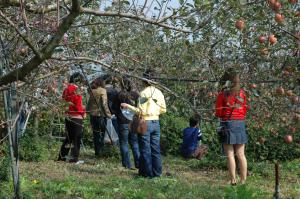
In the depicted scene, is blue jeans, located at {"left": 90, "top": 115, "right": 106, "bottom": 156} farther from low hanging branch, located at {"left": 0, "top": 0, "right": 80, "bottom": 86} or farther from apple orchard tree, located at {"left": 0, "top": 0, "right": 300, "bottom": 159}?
low hanging branch, located at {"left": 0, "top": 0, "right": 80, "bottom": 86}

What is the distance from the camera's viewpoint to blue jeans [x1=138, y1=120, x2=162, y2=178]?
7938 mm

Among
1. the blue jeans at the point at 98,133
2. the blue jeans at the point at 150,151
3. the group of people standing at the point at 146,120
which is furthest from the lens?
the blue jeans at the point at 98,133

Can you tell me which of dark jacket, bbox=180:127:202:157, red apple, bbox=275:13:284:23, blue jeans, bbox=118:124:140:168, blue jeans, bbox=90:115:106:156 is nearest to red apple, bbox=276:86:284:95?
red apple, bbox=275:13:284:23

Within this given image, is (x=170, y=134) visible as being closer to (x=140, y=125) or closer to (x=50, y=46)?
(x=140, y=125)

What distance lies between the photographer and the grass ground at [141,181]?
21.9 ft

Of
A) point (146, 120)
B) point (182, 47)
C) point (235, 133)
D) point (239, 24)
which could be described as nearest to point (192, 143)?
point (146, 120)

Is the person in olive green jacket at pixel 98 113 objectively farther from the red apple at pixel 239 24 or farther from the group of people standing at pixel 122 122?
the red apple at pixel 239 24

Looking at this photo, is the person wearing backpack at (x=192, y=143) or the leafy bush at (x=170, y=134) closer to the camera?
the person wearing backpack at (x=192, y=143)

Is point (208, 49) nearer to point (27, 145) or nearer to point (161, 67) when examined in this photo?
point (161, 67)

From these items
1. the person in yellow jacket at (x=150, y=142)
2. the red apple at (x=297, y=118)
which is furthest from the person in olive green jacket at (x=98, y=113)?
the red apple at (x=297, y=118)

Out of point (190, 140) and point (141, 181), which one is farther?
point (190, 140)

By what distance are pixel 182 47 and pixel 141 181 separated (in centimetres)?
343

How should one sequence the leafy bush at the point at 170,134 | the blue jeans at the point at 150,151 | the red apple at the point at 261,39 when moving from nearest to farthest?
the red apple at the point at 261,39 < the blue jeans at the point at 150,151 < the leafy bush at the point at 170,134

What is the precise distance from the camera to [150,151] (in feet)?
26.9
